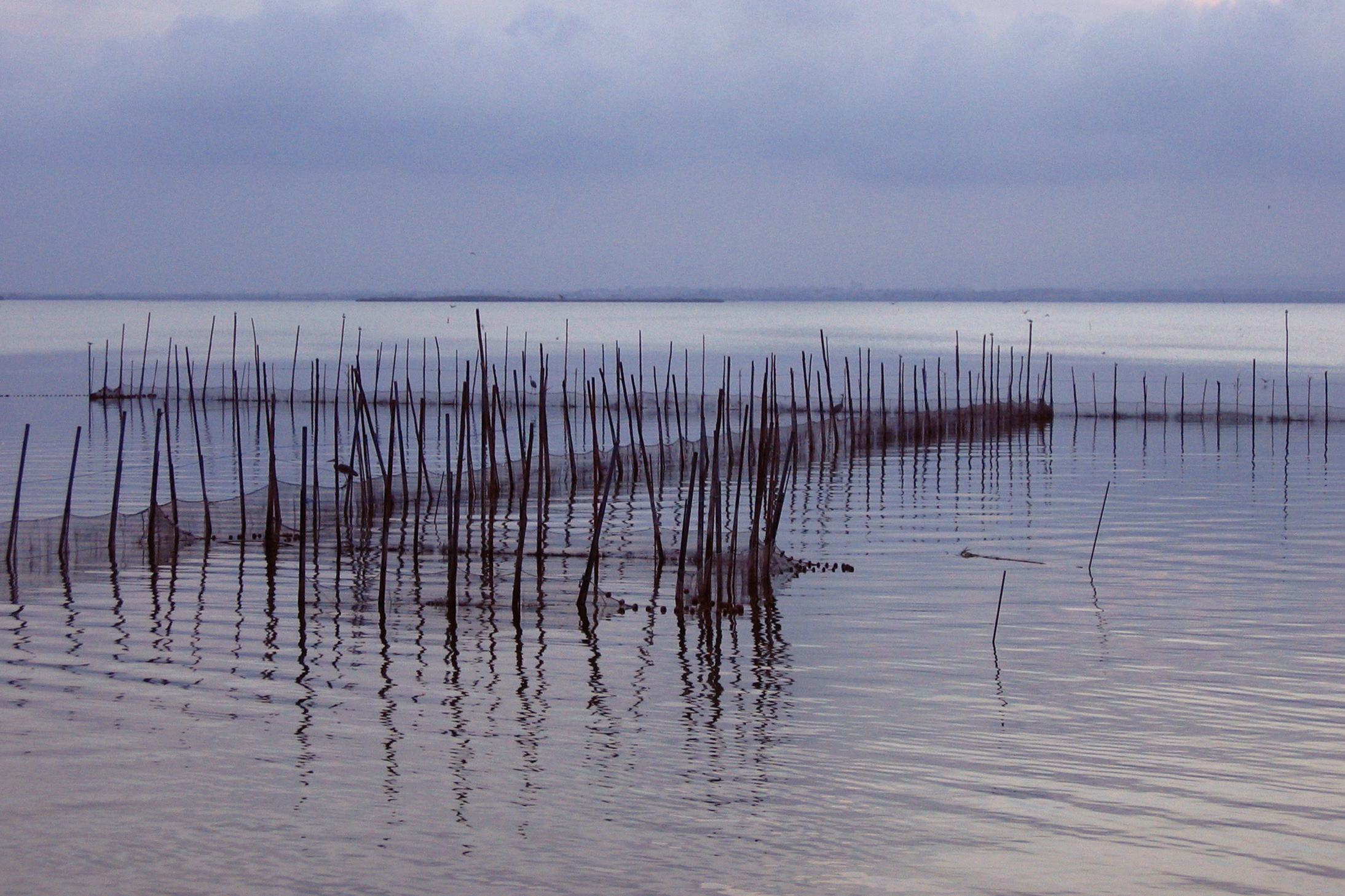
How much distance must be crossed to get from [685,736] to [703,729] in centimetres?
13

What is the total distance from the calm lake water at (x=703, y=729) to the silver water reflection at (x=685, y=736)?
0.06 ft

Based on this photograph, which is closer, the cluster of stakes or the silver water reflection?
the silver water reflection

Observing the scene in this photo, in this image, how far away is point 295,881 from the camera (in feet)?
13.5

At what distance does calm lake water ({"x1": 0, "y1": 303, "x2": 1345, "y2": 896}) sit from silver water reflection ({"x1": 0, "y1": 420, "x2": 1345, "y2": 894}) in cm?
2

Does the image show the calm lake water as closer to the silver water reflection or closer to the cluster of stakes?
the silver water reflection

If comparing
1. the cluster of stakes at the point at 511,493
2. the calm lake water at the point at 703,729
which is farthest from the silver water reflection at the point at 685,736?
the cluster of stakes at the point at 511,493

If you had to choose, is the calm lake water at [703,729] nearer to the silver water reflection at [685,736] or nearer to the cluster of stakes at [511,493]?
the silver water reflection at [685,736]

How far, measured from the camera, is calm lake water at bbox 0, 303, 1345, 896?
4273 millimetres

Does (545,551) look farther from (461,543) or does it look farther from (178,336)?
(178,336)

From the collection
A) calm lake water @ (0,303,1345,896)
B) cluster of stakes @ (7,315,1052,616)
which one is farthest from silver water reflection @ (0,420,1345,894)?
cluster of stakes @ (7,315,1052,616)

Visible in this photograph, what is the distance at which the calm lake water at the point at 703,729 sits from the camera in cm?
427

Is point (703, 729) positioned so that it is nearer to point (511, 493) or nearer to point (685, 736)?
point (685, 736)

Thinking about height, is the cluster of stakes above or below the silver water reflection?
above

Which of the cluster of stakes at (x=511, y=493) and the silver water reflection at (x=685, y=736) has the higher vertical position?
the cluster of stakes at (x=511, y=493)
